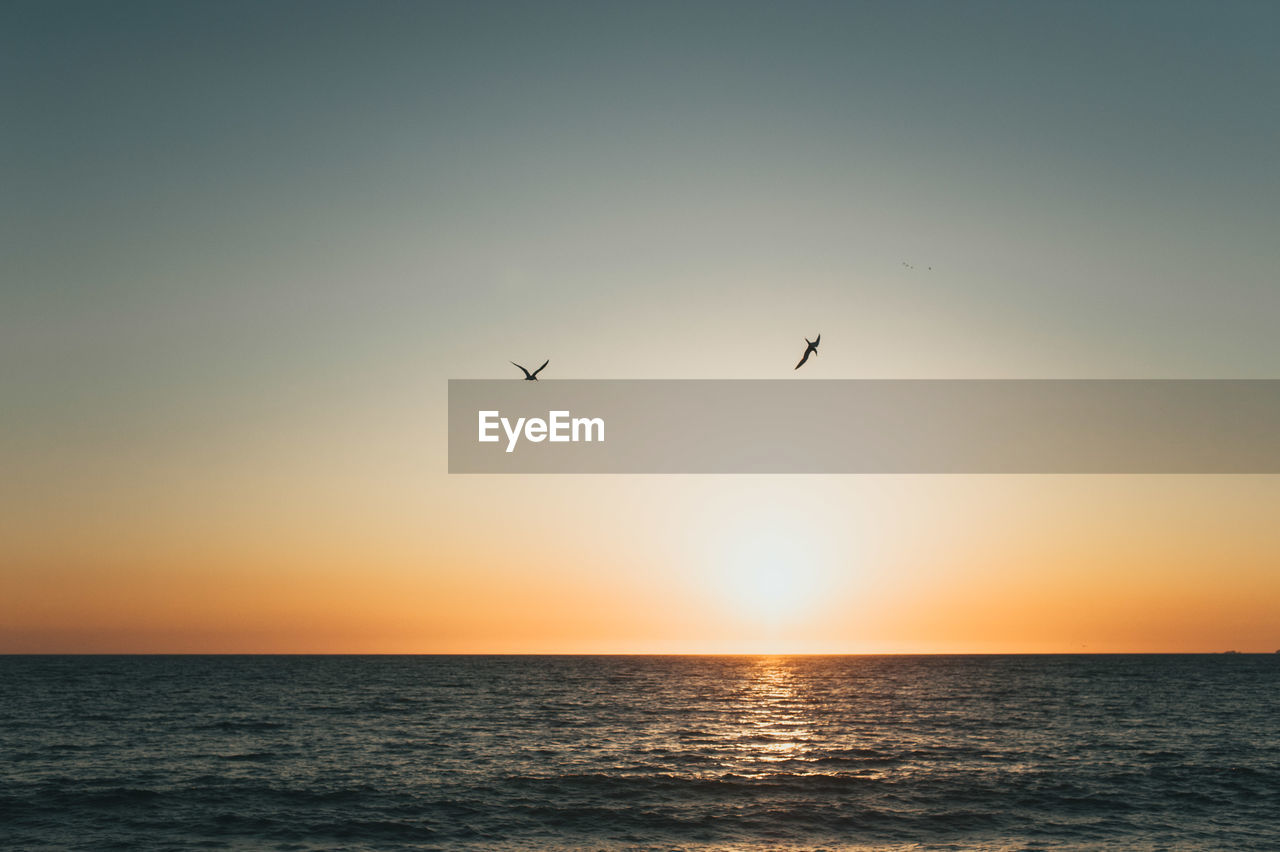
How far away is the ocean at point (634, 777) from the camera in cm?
3061

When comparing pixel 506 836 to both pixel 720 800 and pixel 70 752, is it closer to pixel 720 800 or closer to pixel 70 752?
pixel 720 800

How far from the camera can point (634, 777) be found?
40.0 metres

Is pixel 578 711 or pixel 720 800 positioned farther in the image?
pixel 578 711

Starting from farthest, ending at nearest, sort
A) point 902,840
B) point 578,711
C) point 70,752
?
point 578,711
point 70,752
point 902,840

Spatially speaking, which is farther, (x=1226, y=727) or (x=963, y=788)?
(x=1226, y=727)

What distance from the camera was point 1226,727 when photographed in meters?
62.6

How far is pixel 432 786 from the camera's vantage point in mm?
38188

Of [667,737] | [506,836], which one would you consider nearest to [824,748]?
[667,737]

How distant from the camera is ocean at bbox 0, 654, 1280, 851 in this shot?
100 feet

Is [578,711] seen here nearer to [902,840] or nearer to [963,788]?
[963,788]

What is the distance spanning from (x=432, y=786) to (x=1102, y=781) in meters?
29.3

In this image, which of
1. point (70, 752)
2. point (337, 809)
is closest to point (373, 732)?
point (70, 752)

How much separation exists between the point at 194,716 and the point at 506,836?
156ft

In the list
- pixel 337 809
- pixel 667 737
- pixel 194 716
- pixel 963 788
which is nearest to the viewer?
pixel 337 809
